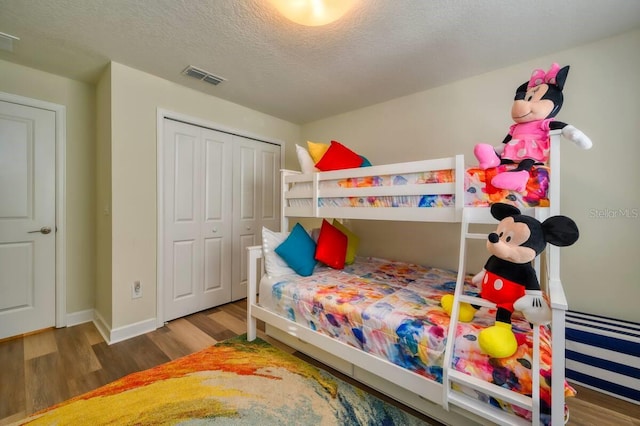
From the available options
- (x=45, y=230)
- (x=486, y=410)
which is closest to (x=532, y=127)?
(x=486, y=410)

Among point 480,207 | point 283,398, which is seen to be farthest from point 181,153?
point 480,207

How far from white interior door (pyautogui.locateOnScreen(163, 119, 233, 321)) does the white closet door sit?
95mm

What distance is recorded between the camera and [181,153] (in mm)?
2619

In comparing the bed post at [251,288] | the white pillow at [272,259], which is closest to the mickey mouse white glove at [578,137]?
the white pillow at [272,259]

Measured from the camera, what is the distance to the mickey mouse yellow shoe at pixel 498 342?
1.05 m

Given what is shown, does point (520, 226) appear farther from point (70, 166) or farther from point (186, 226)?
point (70, 166)

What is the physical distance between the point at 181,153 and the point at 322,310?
213 cm

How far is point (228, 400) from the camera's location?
1.49 m

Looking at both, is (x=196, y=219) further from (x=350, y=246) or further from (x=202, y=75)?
(x=350, y=246)

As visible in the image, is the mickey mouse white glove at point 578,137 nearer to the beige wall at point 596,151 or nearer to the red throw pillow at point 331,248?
the beige wall at point 596,151

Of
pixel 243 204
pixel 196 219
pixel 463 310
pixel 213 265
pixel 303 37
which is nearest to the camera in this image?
pixel 463 310

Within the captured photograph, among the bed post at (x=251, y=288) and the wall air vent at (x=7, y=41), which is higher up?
the wall air vent at (x=7, y=41)

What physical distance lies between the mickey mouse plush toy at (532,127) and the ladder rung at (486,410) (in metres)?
1.01

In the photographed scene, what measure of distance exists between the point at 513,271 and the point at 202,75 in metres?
2.76
